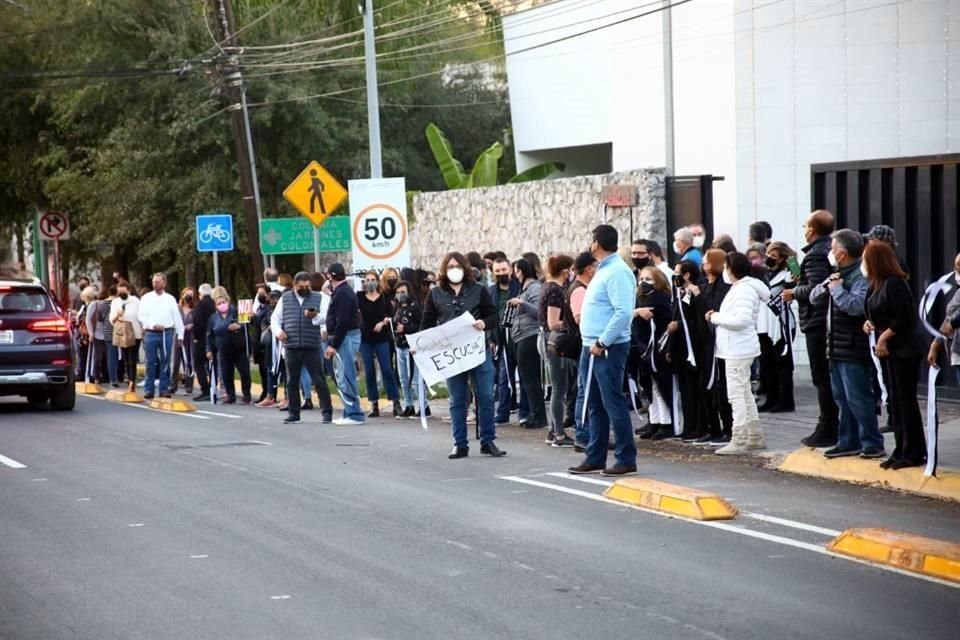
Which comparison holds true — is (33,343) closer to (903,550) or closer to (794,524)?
(794,524)

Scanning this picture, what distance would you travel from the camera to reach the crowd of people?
1240 centimetres

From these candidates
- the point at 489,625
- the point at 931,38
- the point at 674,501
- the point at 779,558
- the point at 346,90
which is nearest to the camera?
the point at 489,625

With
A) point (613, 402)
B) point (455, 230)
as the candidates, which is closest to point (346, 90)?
point (455, 230)

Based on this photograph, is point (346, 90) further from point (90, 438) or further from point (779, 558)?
point (779, 558)

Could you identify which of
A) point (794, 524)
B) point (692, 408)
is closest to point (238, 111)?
point (692, 408)

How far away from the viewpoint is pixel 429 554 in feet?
30.0

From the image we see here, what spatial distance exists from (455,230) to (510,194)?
2537 mm

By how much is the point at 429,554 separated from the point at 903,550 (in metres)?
2.79

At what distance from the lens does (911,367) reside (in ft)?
38.8

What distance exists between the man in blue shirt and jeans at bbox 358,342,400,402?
276 inches

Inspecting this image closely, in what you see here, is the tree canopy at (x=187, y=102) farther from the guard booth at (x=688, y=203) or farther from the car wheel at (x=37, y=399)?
the guard booth at (x=688, y=203)

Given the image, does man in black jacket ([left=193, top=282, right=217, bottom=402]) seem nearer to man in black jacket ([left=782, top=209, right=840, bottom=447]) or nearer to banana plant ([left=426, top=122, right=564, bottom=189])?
banana plant ([left=426, top=122, right=564, bottom=189])

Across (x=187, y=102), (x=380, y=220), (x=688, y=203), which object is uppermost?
(x=187, y=102)

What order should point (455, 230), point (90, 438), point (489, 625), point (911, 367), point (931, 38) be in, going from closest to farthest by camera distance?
point (489, 625), point (911, 367), point (90, 438), point (931, 38), point (455, 230)
